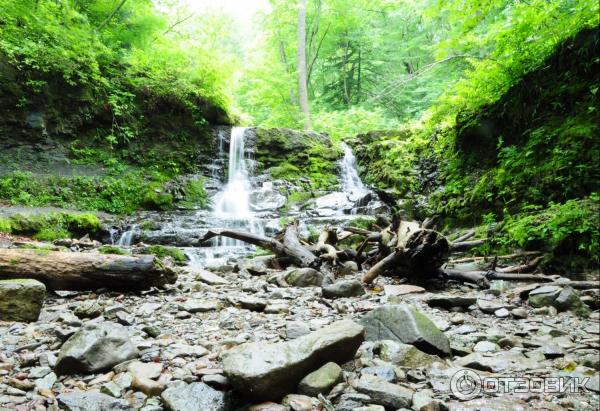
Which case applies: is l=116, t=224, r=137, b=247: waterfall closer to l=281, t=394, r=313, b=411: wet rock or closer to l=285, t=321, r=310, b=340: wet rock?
l=285, t=321, r=310, b=340: wet rock

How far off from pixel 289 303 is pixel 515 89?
14.8 feet

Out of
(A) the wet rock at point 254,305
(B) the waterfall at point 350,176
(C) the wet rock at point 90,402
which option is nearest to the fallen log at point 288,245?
(A) the wet rock at point 254,305

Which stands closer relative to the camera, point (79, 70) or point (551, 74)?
point (551, 74)

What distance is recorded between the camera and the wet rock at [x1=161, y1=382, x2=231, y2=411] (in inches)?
58.8

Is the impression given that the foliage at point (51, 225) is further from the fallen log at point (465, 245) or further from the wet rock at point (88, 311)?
the fallen log at point (465, 245)

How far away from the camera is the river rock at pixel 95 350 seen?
1.79 meters

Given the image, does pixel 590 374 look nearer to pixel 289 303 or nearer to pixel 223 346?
pixel 223 346

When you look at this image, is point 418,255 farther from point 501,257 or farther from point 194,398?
point 194,398

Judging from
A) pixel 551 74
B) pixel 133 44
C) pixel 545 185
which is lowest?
pixel 545 185

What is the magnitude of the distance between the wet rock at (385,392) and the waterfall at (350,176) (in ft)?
31.7

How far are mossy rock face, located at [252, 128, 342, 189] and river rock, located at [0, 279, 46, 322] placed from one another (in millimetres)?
9815

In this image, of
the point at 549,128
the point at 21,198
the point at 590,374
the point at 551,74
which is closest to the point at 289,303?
the point at 590,374

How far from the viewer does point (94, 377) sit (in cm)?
177

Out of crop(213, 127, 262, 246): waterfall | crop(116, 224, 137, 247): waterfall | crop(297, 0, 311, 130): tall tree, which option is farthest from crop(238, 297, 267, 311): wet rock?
crop(297, 0, 311, 130): tall tree
